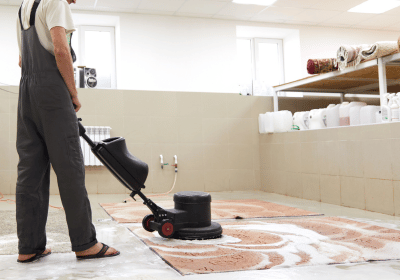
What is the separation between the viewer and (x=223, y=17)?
6430mm

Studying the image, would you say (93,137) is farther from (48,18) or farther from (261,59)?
(261,59)

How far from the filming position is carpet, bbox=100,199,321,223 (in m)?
2.99

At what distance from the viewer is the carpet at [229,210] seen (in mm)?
2992

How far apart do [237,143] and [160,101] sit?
1.12 m

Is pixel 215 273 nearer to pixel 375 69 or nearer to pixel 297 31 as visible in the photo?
pixel 375 69

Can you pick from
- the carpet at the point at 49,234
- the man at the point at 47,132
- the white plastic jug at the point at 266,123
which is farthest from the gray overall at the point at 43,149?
the white plastic jug at the point at 266,123

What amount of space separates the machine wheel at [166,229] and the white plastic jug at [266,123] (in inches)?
119

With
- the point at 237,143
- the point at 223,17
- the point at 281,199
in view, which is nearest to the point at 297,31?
the point at 223,17

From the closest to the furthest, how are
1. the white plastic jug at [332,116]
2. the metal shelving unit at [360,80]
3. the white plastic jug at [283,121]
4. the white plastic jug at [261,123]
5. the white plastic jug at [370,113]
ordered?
1. the metal shelving unit at [360,80]
2. the white plastic jug at [370,113]
3. the white plastic jug at [332,116]
4. the white plastic jug at [283,121]
5. the white plastic jug at [261,123]

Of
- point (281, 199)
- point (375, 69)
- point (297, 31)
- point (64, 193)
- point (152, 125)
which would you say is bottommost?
point (281, 199)

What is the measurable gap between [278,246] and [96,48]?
17.2 feet

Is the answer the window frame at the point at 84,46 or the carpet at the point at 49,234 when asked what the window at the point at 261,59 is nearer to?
the window frame at the point at 84,46

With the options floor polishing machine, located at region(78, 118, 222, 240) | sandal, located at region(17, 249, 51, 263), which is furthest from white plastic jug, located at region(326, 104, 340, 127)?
sandal, located at region(17, 249, 51, 263)

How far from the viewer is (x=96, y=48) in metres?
6.43
